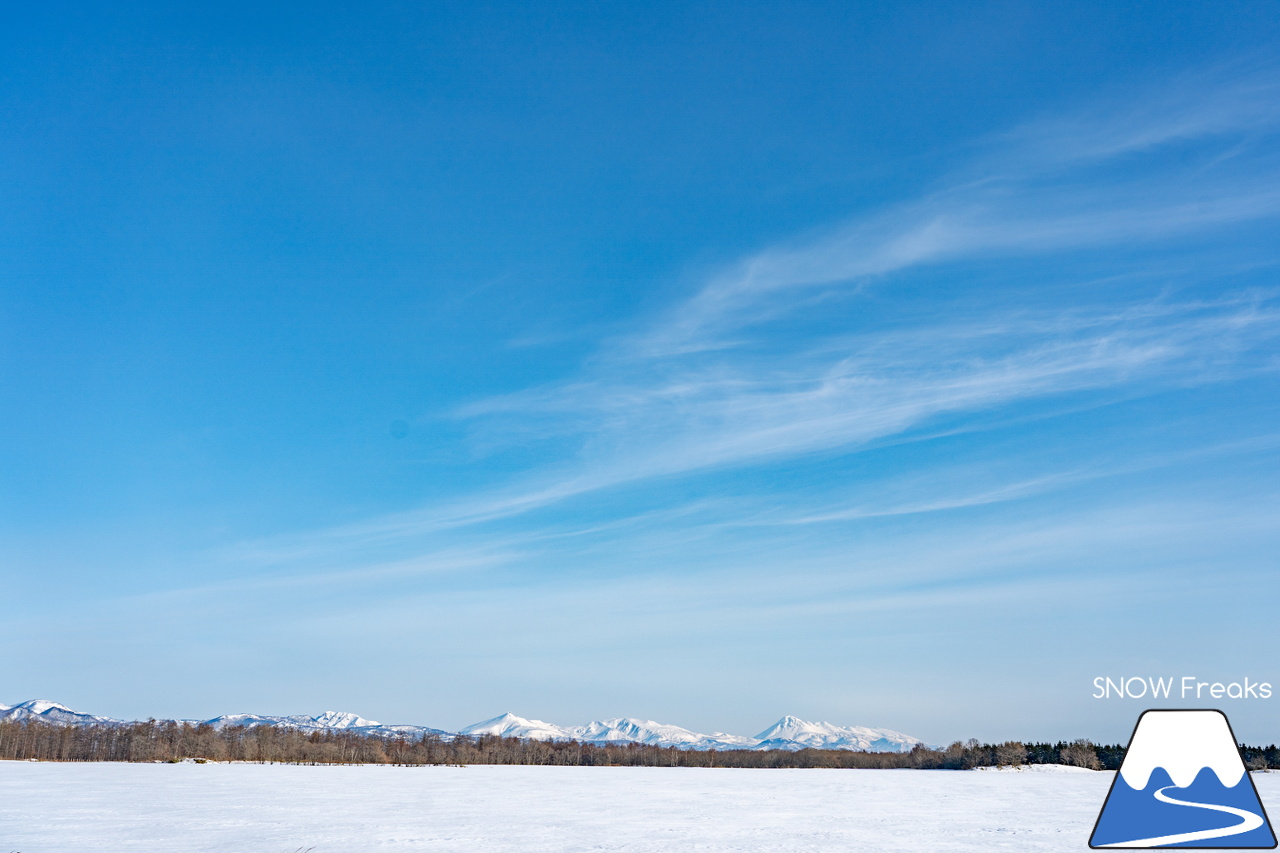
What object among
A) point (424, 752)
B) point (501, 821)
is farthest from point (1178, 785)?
point (424, 752)

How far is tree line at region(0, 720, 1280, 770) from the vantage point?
112 metres

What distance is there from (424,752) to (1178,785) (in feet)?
482

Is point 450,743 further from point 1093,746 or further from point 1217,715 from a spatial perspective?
point 1217,715

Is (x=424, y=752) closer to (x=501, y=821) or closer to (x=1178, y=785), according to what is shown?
(x=501, y=821)

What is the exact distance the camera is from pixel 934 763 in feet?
428

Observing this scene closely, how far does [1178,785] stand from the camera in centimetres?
1347

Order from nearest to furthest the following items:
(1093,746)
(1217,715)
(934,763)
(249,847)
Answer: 1. (1217,715)
2. (249,847)
3. (1093,746)
4. (934,763)

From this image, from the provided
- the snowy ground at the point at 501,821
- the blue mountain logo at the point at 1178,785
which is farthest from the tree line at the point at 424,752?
the blue mountain logo at the point at 1178,785

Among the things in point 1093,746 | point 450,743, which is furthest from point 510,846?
point 450,743

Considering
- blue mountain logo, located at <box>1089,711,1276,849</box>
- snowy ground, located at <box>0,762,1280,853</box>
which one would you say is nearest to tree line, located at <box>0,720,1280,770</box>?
snowy ground, located at <box>0,762,1280,853</box>

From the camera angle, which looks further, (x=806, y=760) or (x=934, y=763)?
(x=806, y=760)

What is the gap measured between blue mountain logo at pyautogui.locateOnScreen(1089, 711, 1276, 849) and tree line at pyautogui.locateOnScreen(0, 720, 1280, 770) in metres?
107

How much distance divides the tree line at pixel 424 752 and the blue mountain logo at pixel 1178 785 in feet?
351

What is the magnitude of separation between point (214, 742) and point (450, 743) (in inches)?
1665
